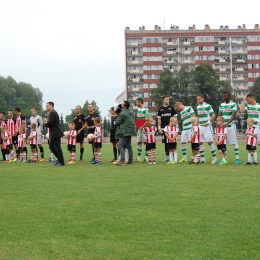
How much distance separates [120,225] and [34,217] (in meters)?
1.20

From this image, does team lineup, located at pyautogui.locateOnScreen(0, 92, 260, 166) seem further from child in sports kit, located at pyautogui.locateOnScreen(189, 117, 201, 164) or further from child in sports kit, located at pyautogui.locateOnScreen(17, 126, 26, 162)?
child in sports kit, located at pyautogui.locateOnScreen(17, 126, 26, 162)

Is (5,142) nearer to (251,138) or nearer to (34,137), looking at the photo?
(34,137)

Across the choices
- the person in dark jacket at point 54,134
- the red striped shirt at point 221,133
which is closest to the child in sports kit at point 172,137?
the red striped shirt at point 221,133

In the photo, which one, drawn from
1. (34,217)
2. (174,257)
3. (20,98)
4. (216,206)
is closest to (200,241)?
(174,257)

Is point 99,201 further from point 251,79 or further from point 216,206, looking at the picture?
point 251,79

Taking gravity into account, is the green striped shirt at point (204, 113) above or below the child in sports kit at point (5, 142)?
above

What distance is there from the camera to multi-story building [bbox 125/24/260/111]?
384ft

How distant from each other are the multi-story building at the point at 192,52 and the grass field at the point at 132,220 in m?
108

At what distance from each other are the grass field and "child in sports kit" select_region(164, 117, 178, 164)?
18.9 ft

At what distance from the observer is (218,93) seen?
88.5m

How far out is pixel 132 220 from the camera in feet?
18.6

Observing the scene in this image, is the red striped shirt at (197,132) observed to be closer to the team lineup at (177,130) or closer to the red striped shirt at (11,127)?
the team lineup at (177,130)

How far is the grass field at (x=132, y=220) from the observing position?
14.6 ft

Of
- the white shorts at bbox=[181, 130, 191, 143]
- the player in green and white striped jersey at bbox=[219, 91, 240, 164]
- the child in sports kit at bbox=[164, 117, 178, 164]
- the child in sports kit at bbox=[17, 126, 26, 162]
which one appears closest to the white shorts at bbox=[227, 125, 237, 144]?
the player in green and white striped jersey at bbox=[219, 91, 240, 164]
